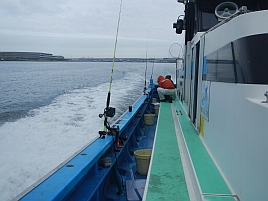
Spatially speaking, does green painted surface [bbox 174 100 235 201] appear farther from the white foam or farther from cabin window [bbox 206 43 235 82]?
the white foam

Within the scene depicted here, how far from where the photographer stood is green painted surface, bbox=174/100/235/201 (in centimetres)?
240

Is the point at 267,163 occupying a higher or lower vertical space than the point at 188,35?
lower

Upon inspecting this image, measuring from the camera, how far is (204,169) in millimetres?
2836

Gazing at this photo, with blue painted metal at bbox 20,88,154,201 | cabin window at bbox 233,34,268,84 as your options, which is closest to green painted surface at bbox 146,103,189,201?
blue painted metal at bbox 20,88,154,201

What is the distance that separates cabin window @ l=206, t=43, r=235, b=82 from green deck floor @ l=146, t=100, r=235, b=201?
0.90m

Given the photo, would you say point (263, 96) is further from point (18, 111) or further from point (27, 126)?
point (18, 111)

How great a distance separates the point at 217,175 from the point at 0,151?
4.68m

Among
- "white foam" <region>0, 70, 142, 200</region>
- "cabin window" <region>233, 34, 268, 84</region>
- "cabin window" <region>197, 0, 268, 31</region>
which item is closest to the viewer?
"cabin window" <region>233, 34, 268, 84</region>

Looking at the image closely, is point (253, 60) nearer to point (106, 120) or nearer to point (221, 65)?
point (221, 65)

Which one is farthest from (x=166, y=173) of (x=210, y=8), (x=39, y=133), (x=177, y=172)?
(x=39, y=133)

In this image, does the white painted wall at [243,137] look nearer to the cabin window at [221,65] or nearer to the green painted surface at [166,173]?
the cabin window at [221,65]

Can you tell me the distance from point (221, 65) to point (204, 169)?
106cm

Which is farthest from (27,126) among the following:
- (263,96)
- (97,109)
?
(263,96)

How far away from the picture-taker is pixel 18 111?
9.57 meters
